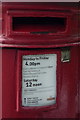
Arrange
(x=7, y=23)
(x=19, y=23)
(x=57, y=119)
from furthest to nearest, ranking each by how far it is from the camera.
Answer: (x=57, y=119) < (x=19, y=23) < (x=7, y=23)

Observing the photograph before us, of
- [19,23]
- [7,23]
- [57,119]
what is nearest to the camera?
[7,23]

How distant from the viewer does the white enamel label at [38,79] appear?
1.97 m

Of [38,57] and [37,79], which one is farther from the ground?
[38,57]

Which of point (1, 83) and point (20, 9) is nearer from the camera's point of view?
point (20, 9)

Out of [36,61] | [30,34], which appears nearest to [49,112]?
[36,61]

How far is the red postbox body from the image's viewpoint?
74.7 inches

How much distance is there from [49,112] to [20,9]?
0.84 meters

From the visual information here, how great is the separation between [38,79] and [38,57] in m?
0.17

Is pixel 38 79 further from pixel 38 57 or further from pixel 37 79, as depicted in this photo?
pixel 38 57

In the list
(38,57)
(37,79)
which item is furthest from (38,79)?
(38,57)

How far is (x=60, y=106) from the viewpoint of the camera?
2.14 m

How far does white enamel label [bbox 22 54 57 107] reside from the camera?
77.7 inches

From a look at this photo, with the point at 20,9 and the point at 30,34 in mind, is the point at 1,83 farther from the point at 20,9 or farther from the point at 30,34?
the point at 20,9

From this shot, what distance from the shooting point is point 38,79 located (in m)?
2.01
